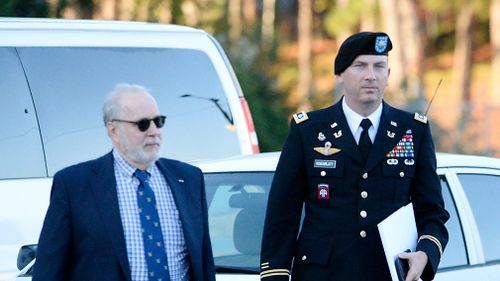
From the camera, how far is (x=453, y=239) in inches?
266

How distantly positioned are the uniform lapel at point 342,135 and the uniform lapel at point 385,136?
5cm

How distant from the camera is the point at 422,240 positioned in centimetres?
519

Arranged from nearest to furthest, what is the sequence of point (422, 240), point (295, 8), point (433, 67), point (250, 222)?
1. point (422, 240)
2. point (250, 222)
3. point (433, 67)
4. point (295, 8)

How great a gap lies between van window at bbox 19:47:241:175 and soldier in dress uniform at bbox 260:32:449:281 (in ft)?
8.06

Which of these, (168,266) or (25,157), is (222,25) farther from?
(168,266)

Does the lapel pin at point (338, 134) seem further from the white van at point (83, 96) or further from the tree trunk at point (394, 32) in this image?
the tree trunk at point (394, 32)

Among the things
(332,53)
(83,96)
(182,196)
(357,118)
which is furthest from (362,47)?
(332,53)

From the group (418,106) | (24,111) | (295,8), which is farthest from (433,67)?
(24,111)

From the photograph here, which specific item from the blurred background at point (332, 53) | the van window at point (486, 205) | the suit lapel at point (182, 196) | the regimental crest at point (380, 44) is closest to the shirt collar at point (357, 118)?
the regimental crest at point (380, 44)

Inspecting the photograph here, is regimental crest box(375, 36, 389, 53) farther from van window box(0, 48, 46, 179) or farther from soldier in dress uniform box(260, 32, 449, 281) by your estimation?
van window box(0, 48, 46, 179)

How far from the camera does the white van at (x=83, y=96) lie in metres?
7.25

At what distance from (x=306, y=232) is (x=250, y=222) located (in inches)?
47.1

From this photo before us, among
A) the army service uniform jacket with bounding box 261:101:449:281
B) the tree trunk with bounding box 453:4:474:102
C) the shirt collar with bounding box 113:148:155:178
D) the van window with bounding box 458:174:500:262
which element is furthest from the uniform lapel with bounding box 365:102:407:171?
the tree trunk with bounding box 453:4:474:102

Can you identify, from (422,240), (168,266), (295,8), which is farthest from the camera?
(295,8)
